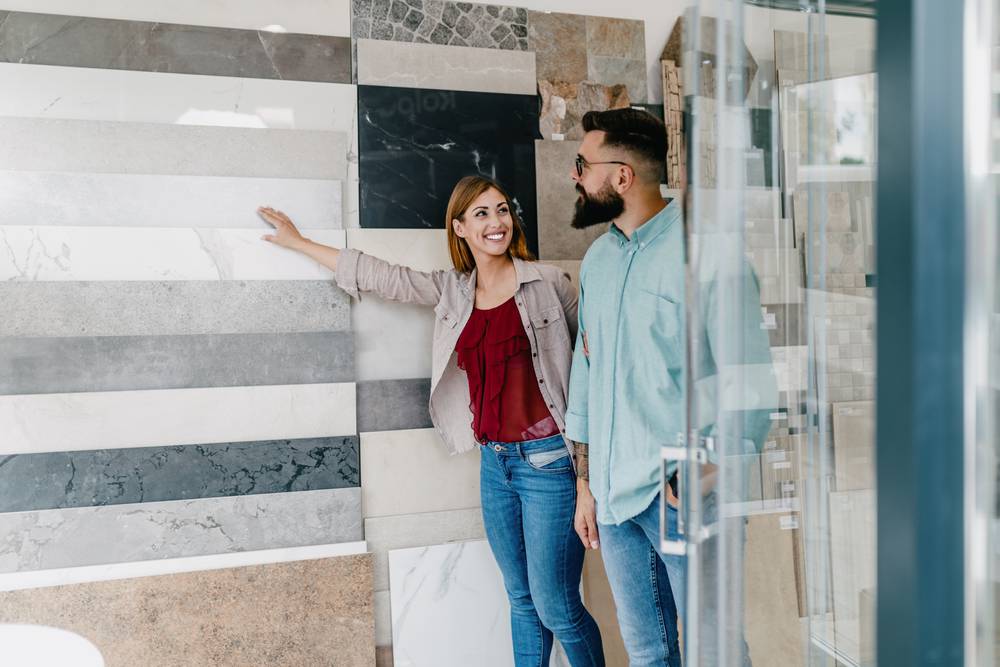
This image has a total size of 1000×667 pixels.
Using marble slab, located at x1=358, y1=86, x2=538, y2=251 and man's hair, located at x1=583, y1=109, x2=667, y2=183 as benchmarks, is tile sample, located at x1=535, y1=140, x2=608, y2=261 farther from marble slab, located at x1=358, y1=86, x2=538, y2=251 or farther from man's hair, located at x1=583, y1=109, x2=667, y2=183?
man's hair, located at x1=583, y1=109, x2=667, y2=183

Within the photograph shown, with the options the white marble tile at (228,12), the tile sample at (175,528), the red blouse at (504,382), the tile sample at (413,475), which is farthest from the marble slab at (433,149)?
the tile sample at (175,528)

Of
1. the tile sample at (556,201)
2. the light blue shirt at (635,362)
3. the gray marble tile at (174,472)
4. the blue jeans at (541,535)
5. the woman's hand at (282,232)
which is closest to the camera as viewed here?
the light blue shirt at (635,362)

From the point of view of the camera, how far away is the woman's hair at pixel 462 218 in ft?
7.38

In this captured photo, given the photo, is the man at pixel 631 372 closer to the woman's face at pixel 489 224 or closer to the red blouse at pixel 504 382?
the red blouse at pixel 504 382

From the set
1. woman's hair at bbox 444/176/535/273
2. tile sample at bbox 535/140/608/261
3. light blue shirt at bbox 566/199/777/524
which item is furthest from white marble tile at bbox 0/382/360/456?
light blue shirt at bbox 566/199/777/524

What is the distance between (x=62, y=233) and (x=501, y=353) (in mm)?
1358

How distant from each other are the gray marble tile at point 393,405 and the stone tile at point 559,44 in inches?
45.3

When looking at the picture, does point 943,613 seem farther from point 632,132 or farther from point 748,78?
point 632,132

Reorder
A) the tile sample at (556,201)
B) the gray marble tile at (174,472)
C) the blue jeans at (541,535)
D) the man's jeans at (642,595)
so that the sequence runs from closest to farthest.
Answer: the man's jeans at (642,595), the blue jeans at (541,535), the gray marble tile at (174,472), the tile sample at (556,201)

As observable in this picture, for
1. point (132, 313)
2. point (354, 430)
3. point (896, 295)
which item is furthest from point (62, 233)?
point (896, 295)

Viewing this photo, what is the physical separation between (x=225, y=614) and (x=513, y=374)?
114cm

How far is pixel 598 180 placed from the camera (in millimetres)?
1885

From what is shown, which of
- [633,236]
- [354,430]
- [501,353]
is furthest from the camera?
[354,430]

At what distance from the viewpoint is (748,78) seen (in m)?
0.91
